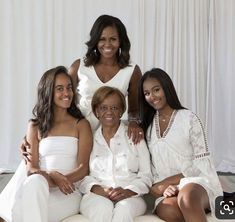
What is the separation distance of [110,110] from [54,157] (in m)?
0.37

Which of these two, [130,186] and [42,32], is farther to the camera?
[42,32]

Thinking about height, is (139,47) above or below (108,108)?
above

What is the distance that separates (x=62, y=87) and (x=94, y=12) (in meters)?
2.08

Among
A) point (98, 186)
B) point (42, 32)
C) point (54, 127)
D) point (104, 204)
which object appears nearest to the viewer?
point (104, 204)

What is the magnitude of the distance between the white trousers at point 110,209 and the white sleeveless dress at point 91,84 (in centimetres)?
49

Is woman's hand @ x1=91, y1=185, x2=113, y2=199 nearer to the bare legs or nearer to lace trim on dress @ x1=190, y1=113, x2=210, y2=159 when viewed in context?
the bare legs

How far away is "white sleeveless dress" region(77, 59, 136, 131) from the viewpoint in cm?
230

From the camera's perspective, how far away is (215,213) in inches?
74.2

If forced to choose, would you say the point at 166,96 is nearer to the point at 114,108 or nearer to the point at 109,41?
the point at 114,108

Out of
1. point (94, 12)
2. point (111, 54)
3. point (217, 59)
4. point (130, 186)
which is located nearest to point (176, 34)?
point (217, 59)

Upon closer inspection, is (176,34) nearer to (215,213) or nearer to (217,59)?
(217,59)

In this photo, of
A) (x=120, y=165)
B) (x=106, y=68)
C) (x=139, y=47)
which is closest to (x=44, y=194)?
(x=120, y=165)

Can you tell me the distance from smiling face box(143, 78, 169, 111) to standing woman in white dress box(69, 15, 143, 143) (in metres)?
0.16

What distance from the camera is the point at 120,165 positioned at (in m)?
2.04
